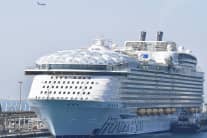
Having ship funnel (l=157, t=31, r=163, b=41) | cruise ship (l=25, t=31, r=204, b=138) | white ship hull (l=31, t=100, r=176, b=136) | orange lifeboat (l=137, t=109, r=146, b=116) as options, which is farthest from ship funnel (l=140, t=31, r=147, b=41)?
white ship hull (l=31, t=100, r=176, b=136)

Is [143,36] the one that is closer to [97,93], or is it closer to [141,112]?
[141,112]

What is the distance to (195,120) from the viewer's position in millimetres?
133625

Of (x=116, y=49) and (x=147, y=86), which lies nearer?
(x=147, y=86)

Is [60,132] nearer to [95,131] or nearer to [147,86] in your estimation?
[95,131]

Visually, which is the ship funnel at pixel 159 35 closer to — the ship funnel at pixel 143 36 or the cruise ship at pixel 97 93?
the ship funnel at pixel 143 36

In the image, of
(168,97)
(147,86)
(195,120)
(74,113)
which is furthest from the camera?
(195,120)

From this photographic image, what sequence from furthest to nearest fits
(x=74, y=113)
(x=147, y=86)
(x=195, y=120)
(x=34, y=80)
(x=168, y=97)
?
(x=195, y=120) < (x=168, y=97) < (x=147, y=86) < (x=34, y=80) < (x=74, y=113)

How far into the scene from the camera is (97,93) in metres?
98.3

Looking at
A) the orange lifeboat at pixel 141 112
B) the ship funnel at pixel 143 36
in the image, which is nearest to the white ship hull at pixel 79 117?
the orange lifeboat at pixel 141 112

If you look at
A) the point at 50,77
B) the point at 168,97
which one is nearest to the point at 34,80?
the point at 50,77

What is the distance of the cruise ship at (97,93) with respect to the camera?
96688mm

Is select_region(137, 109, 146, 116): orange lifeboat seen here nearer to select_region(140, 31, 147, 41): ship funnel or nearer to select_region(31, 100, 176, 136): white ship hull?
select_region(31, 100, 176, 136): white ship hull

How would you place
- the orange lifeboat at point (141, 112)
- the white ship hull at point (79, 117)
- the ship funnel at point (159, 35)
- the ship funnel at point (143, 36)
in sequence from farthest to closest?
the ship funnel at point (159, 35)
the ship funnel at point (143, 36)
the orange lifeboat at point (141, 112)
the white ship hull at point (79, 117)

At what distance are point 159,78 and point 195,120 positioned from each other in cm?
1836
